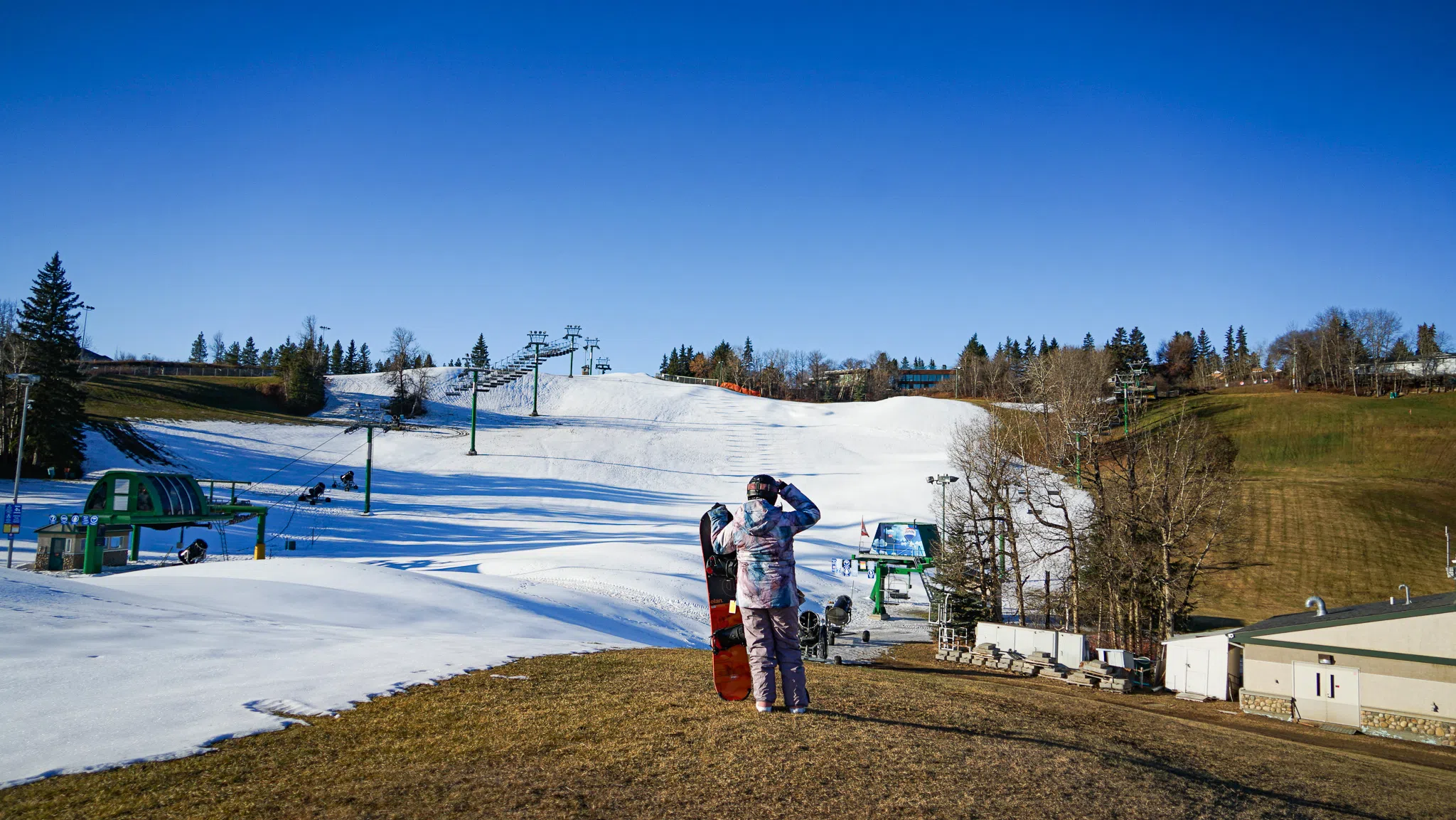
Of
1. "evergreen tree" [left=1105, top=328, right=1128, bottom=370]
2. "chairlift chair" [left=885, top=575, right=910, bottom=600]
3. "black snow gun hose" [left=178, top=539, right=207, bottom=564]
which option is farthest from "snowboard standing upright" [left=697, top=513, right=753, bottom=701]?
"evergreen tree" [left=1105, top=328, right=1128, bottom=370]

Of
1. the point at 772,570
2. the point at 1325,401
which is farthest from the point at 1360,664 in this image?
the point at 1325,401

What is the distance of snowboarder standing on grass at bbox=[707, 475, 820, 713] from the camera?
8.21 metres

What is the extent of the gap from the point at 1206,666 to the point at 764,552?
20824 mm

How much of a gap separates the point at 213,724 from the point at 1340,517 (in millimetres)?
61804

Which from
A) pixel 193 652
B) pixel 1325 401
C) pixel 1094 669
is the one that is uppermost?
pixel 1325 401

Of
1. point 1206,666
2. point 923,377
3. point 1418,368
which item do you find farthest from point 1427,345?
point 1206,666

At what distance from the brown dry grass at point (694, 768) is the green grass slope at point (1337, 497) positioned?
3371 cm

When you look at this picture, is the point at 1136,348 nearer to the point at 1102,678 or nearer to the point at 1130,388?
the point at 1130,388

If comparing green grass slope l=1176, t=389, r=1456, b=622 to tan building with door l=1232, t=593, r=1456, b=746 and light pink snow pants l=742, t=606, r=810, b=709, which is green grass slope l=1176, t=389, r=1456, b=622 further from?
light pink snow pants l=742, t=606, r=810, b=709

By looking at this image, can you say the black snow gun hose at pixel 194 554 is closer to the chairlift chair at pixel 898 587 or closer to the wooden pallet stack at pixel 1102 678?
the chairlift chair at pixel 898 587

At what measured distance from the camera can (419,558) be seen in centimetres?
3400

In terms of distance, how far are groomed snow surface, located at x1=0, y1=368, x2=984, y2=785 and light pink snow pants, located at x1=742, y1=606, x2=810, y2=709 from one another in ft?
7.54

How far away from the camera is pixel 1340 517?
4944 cm

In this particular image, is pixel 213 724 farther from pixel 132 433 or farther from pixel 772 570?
pixel 132 433
